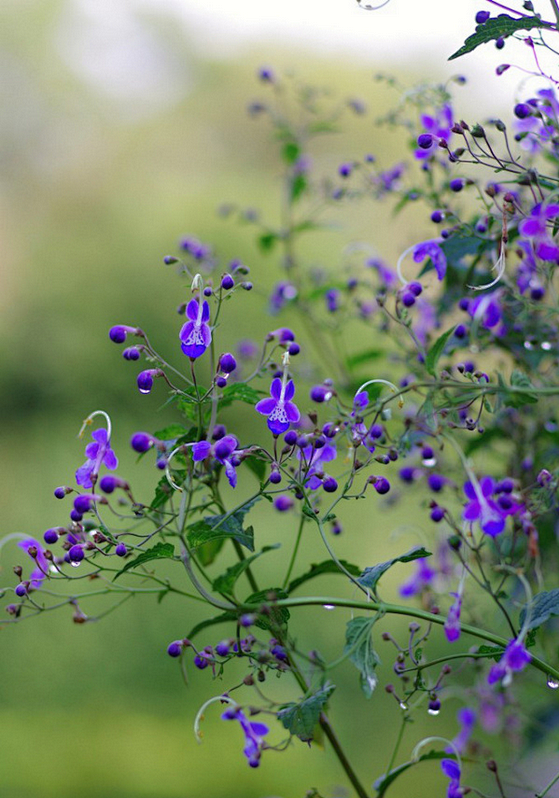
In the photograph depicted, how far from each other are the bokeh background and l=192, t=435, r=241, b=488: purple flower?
508 mm

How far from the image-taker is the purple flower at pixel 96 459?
2.19ft

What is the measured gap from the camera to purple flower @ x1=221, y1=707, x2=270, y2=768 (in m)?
0.59

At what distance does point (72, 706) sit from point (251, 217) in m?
1.76

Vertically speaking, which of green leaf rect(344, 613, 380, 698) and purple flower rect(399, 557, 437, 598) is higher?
green leaf rect(344, 613, 380, 698)

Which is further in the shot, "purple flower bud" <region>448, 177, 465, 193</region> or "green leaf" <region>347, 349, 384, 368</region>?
"green leaf" <region>347, 349, 384, 368</region>

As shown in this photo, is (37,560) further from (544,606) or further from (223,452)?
(544,606)

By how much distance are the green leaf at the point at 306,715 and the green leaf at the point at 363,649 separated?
0.03m

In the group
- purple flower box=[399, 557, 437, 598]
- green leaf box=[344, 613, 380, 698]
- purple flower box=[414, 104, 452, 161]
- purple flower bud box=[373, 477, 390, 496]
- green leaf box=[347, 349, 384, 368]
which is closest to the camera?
green leaf box=[344, 613, 380, 698]

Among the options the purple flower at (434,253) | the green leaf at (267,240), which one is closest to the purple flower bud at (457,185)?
the purple flower at (434,253)

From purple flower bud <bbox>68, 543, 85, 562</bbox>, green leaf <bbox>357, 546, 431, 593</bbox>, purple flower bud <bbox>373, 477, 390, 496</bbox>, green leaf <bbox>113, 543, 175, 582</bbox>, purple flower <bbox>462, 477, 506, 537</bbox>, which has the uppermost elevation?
purple flower bud <bbox>68, 543, 85, 562</bbox>

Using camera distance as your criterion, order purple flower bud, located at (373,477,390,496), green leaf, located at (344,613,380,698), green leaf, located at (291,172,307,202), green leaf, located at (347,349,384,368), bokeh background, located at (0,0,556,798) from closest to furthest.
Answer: green leaf, located at (344,613,380,698) → purple flower bud, located at (373,477,390,496) → green leaf, located at (347,349,384,368) → green leaf, located at (291,172,307,202) → bokeh background, located at (0,0,556,798)

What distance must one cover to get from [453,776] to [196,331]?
39 centimetres

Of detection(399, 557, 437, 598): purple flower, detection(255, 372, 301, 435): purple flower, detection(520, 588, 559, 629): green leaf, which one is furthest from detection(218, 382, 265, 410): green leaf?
detection(399, 557, 437, 598): purple flower

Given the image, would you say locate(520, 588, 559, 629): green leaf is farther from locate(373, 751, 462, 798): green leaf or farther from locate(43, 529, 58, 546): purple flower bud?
locate(43, 529, 58, 546): purple flower bud
